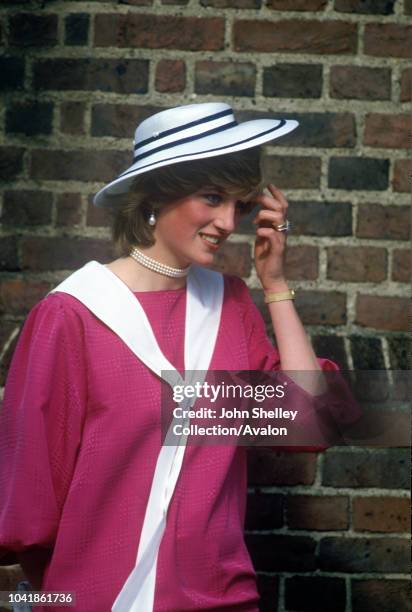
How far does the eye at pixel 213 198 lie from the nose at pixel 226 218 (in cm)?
2

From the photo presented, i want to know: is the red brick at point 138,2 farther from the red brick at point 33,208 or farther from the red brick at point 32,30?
the red brick at point 33,208

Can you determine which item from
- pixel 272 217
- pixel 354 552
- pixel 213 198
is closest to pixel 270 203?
pixel 272 217

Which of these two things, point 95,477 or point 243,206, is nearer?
point 95,477

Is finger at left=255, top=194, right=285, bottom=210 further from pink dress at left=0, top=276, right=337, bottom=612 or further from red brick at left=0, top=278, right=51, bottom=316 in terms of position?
red brick at left=0, top=278, right=51, bottom=316

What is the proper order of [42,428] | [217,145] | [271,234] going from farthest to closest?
[271,234]
[217,145]
[42,428]

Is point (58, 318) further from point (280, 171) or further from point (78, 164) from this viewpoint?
point (280, 171)

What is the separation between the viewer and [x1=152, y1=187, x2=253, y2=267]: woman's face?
2.09m

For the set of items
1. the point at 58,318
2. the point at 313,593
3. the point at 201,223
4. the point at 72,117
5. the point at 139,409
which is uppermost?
the point at 72,117

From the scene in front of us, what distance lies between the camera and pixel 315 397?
2.26m

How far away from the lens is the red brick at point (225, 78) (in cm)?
269

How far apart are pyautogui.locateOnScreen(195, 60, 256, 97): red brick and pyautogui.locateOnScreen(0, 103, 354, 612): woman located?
0.52 meters

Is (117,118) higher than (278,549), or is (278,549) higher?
(117,118)

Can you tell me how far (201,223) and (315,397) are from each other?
502 millimetres

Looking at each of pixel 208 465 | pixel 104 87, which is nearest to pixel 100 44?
pixel 104 87
